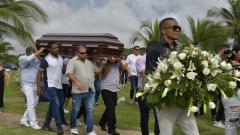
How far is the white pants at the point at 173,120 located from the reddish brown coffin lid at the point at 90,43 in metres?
3.84

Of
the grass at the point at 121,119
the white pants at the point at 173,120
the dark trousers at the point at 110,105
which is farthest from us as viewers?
the grass at the point at 121,119

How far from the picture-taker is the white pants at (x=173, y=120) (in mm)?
6148

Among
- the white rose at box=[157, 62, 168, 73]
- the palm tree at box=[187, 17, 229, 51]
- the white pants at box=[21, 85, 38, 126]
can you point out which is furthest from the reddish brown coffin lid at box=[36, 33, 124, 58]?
the palm tree at box=[187, 17, 229, 51]

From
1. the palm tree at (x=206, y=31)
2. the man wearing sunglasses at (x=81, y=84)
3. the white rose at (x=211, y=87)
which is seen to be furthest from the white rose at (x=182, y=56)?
the palm tree at (x=206, y=31)

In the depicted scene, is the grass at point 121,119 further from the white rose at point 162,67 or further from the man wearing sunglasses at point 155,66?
the white rose at point 162,67

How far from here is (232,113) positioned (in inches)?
313

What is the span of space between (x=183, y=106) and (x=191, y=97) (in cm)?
15

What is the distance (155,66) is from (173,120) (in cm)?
77

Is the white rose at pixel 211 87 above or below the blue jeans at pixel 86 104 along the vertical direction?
above

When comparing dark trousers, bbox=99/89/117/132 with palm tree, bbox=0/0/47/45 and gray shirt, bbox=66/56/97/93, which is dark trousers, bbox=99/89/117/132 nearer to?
gray shirt, bbox=66/56/97/93

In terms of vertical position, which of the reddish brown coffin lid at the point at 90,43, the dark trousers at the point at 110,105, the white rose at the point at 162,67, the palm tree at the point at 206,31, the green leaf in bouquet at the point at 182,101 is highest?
the palm tree at the point at 206,31

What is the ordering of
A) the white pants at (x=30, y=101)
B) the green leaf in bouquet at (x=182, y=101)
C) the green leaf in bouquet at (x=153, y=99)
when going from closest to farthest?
the green leaf in bouquet at (x=182, y=101)
the green leaf in bouquet at (x=153, y=99)
the white pants at (x=30, y=101)

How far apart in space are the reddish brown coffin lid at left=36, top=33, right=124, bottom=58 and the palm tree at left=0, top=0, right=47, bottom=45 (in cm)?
525

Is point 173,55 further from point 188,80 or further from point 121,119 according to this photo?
point 121,119
